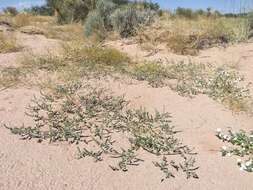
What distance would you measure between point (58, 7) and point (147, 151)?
12376 mm

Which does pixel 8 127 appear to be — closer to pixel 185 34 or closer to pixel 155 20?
A: pixel 185 34

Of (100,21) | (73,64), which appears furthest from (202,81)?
(100,21)

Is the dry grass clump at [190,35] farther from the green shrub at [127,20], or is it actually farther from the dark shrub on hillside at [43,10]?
the dark shrub on hillside at [43,10]

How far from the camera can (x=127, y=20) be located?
35.1 ft

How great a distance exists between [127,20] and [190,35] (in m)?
1.61

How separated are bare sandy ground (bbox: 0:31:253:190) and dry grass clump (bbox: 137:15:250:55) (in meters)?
2.93

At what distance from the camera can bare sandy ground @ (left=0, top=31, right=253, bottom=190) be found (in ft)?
13.9

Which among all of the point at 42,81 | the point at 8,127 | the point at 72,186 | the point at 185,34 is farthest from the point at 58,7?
the point at 72,186

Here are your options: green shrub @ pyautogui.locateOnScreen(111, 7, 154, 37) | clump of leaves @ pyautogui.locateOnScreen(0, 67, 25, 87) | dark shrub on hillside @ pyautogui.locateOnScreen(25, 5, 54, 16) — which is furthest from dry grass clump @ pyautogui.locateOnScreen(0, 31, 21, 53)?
dark shrub on hillside @ pyautogui.locateOnScreen(25, 5, 54, 16)

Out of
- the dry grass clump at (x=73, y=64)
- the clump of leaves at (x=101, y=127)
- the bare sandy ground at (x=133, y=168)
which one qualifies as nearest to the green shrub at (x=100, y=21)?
the dry grass clump at (x=73, y=64)

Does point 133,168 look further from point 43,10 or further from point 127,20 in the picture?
point 43,10

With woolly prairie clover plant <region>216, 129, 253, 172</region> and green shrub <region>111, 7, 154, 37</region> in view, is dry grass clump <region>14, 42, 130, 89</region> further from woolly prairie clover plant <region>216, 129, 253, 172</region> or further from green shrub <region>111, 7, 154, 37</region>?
green shrub <region>111, 7, 154, 37</region>

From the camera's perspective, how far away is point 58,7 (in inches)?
647

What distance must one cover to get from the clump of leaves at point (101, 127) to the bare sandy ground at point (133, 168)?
0.13 m
